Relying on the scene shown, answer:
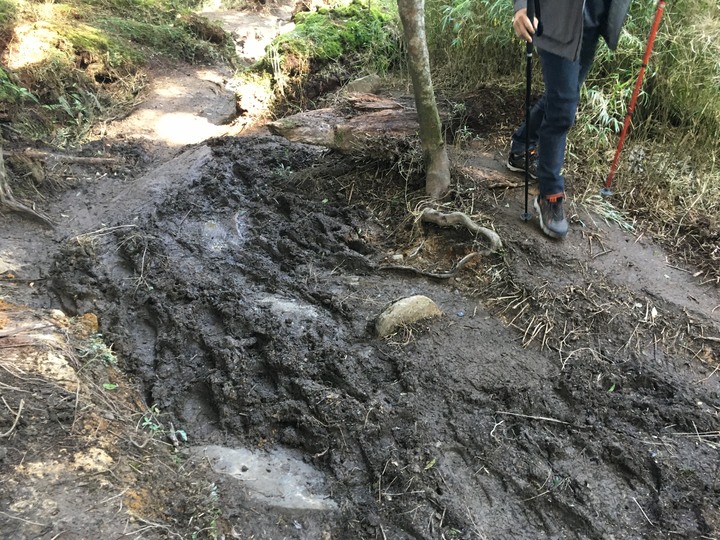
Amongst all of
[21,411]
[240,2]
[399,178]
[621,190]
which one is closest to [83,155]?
[399,178]

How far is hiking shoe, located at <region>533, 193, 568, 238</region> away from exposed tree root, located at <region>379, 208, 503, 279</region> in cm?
36

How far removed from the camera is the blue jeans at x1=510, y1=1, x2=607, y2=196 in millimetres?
2955

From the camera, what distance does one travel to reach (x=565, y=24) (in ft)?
9.24

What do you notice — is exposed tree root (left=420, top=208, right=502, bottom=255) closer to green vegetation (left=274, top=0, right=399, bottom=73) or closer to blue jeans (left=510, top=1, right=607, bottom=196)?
blue jeans (left=510, top=1, right=607, bottom=196)

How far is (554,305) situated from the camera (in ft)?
10.3

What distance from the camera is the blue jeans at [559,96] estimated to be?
296 cm

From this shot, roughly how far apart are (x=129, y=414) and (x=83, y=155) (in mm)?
3637

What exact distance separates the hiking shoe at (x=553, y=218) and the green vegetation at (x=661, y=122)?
0.53m

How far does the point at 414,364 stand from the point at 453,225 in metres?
1.27

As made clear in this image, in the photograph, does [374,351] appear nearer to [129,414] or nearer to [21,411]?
[129,414]

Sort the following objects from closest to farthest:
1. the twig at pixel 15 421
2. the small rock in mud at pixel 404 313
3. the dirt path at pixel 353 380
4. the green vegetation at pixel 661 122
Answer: the twig at pixel 15 421
the dirt path at pixel 353 380
the small rock in mud at pixel 404 313
the green vegetation at pixel 661 122

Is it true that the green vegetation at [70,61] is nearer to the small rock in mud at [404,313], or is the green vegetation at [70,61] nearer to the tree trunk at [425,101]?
the tree trunk at [425,101]

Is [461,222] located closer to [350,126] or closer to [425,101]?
[425,101]

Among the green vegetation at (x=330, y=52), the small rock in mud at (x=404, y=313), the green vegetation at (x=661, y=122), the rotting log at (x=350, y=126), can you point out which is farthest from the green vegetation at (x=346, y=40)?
the small rock in mud at (x=404, y=313)
